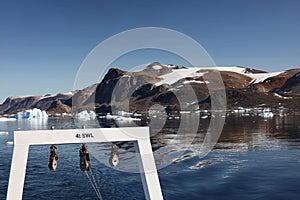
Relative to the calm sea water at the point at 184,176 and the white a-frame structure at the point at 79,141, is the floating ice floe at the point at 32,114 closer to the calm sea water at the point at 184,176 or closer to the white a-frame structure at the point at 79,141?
the calm sea water at the point at 184,176

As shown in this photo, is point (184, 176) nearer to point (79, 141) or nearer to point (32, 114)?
point (79, 141)

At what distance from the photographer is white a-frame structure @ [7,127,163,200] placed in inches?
344

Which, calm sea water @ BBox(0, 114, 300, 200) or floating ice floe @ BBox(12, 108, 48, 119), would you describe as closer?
calm sea water @ BBox(0, 114, 300, 200)

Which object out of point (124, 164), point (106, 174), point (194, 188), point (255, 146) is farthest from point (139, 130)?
point (255, 146)

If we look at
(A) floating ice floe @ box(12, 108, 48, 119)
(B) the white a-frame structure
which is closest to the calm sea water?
(B) the white a-frame structure

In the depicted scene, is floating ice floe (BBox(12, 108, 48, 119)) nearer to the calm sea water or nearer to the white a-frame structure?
the calm sea water

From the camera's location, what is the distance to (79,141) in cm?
944

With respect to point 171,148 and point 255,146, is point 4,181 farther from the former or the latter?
point 255,146

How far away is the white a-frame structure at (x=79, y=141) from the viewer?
874 centimetres

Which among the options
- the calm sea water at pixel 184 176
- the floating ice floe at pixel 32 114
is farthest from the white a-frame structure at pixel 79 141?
the floating ice floe at pixel 32 114

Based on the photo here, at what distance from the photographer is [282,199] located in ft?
57.5

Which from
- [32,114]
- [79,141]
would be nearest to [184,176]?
[79,141]

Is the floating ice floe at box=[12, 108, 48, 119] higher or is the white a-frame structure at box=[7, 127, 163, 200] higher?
the floating ice floe at box=[12, 108, 48, 119]

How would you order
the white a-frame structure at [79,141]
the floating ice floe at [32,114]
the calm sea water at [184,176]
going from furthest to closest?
the floating ice floe at [32,114] → the calm sea water at [184,176] → the white a-frame structure at [79,141]
